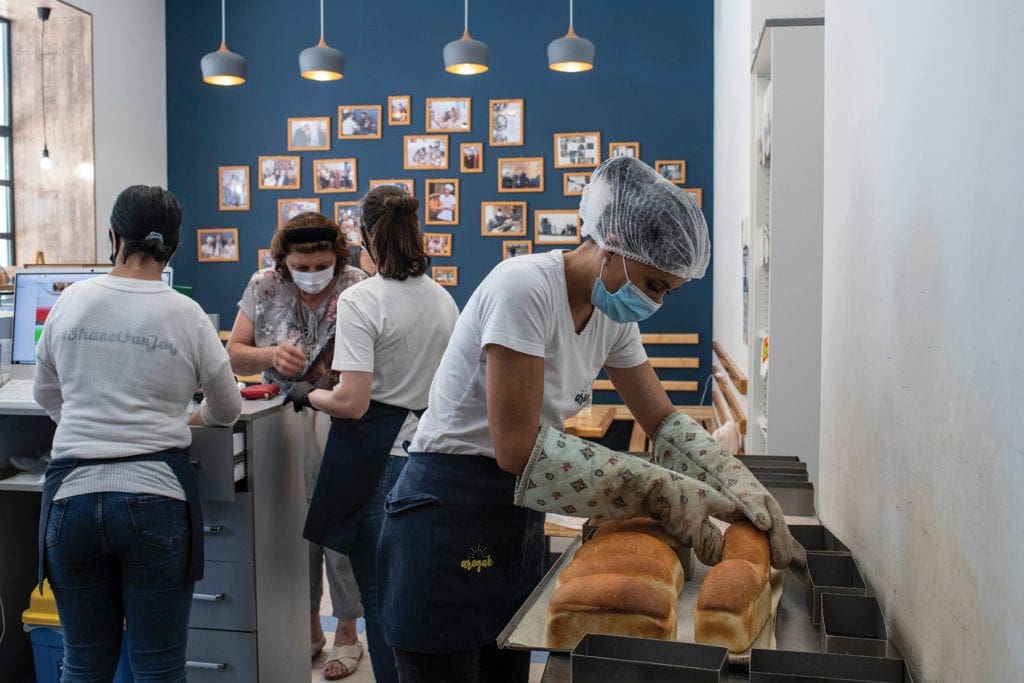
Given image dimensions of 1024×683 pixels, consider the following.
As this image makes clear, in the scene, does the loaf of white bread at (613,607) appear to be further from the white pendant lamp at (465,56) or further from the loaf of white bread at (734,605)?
the white pendant lamp at (465,56)

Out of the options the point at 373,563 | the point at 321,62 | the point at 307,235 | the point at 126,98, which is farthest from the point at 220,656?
the point at 126,98

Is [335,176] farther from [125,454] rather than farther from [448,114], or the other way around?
[125,454]

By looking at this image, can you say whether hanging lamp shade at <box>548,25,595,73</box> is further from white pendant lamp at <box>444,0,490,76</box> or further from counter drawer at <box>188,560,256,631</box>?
counter drawer at <box>188,560,256,631</box>

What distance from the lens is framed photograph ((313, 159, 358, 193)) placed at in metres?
8.22

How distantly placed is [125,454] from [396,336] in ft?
2.60

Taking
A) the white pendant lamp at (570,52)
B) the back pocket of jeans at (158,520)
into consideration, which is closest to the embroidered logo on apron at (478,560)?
the back pocket of jeans at (158,520)

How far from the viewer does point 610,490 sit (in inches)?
56.7

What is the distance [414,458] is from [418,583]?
0.24 meters

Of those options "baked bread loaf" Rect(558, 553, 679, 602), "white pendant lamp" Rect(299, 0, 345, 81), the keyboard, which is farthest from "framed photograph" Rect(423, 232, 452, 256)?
"baked bread loaf" Rect(558, 553, 679, 602)

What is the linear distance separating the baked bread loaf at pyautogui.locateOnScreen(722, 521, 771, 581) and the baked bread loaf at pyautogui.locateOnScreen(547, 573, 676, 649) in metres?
0.19

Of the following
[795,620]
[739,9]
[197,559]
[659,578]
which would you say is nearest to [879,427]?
[795,620]

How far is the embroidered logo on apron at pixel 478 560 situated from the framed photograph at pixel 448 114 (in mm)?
6634

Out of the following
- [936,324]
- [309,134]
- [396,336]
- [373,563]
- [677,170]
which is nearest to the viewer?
[936,324]

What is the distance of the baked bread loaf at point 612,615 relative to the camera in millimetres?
1249
